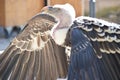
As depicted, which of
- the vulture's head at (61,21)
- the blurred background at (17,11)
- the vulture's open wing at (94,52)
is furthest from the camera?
the blurred background at (17,11)

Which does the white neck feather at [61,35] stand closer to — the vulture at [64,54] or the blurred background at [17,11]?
the vulture at [64,54]

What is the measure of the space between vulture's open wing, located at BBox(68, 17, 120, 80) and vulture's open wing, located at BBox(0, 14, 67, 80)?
1.7 inches

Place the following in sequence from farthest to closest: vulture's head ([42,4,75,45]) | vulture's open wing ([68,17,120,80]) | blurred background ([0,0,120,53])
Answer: blurred background ([0,0,120,53]), vulture's head ([42,4,75,45]), vulture's open wing ([68,17,120,80])

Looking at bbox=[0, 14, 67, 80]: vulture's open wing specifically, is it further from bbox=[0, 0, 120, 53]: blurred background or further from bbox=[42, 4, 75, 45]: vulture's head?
bbox=[0, 0, 120, 53]: blurred background

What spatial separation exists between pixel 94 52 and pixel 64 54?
8cm

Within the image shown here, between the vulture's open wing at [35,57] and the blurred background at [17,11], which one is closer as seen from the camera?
the vulture's open wing at [35,57]

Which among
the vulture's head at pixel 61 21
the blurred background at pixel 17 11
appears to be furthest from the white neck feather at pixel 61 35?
the blurred background at pixel 17 11

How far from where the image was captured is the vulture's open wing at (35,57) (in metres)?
0.61

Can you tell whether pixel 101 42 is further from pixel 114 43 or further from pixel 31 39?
pixel 31 39

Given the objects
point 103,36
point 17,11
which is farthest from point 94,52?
point 17,11

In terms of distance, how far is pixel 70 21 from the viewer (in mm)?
699

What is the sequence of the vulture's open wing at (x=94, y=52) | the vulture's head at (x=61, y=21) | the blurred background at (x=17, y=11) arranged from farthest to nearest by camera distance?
1. the blurred background at (x=17, y=11)
2. the vulture's head at (x=61, y=21)
3. the vulture's open wing at (x=94, y=52)

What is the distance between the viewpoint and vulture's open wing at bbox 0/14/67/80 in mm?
609

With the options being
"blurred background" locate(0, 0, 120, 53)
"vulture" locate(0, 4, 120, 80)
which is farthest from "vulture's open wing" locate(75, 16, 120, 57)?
"blurred background" locate(0, 0, 120, 53)
